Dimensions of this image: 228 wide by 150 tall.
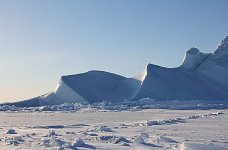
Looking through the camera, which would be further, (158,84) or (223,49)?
(223,49)

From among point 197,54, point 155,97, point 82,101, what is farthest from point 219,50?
point 82,101

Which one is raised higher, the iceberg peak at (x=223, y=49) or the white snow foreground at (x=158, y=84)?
the iceberg peak at (x=223, y=49)

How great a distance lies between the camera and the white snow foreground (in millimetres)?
50656

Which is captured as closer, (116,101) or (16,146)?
(16,146)

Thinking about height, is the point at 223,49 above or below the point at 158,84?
above

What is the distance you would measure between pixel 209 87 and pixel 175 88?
6.19 metres

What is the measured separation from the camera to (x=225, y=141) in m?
11.7

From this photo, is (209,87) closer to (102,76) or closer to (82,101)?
(102,76)

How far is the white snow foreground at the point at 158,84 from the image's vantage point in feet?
166

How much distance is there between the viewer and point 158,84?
51656 millimetres

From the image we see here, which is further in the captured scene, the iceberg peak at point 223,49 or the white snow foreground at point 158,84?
the iceberg peak at point 223,49

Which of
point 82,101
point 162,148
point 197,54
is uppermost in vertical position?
point 197,54

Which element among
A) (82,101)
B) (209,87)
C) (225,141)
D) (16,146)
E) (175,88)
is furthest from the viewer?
(209,87)

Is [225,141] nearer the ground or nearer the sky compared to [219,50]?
nearer the ground
